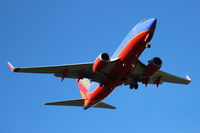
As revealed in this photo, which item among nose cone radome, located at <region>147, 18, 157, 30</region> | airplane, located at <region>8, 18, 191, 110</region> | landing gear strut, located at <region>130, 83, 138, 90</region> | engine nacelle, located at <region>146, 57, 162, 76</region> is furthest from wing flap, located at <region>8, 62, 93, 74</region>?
nose cone radome, located at <region>147, 18, 157, 30</region>

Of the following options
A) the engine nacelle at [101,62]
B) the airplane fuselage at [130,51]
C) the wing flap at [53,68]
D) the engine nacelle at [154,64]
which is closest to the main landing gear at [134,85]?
the airplane fuselage at [130,51]

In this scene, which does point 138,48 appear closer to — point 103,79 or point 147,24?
point 147,24

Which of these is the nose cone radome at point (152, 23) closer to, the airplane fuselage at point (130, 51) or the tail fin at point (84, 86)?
the airplane fuselage at point (130, 51)

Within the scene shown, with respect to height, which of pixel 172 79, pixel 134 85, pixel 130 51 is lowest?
pixel 134 85

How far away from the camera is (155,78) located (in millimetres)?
40031

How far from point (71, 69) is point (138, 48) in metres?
7.05

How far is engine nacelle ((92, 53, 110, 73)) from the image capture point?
32.7 metres

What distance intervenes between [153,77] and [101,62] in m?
9.24

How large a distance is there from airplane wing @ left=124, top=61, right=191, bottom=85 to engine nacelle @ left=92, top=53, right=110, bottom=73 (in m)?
4.26

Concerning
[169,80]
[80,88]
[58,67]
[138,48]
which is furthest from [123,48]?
[80,88]

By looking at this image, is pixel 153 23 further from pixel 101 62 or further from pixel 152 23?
pixel 101 62

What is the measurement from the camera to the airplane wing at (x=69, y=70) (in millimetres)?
33938

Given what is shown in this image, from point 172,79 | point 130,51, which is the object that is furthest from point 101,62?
point 172,79

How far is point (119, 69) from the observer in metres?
33.7
